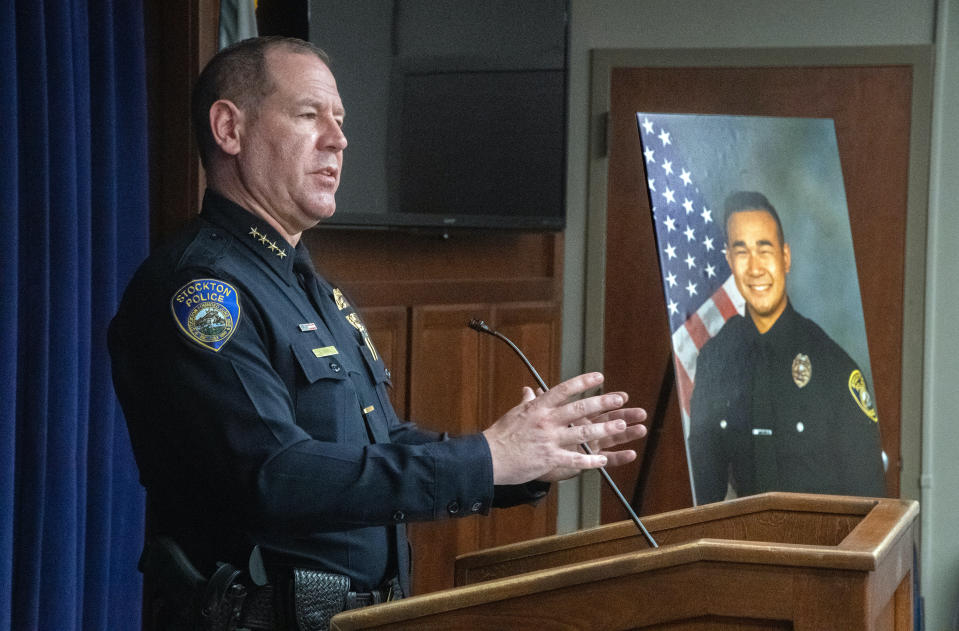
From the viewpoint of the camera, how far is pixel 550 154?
3318 millimetres

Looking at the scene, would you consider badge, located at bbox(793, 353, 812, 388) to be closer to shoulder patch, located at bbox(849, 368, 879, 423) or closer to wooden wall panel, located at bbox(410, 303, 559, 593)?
shoulder patch, located at bbox(849, 368, 879, 423)

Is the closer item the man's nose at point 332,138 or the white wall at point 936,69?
the man's nose at point 332,138

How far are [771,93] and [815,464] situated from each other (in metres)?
1.43

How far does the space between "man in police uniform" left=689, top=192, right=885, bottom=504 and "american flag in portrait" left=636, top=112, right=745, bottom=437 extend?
4cm

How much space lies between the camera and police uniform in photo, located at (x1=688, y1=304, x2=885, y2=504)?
271cm

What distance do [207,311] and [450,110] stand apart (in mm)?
→ 1825

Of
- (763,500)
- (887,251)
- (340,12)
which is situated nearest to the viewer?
(763,500)

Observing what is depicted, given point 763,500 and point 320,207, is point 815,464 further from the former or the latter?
point 320,207

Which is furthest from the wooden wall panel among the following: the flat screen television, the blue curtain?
the blue curtain

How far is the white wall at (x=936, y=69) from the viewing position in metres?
3.57

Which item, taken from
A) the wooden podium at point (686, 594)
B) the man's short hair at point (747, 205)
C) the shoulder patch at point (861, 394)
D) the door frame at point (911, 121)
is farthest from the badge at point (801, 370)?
the wooden podium at point (686, 594)

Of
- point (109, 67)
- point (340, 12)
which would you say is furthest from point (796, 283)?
point (109, 67)

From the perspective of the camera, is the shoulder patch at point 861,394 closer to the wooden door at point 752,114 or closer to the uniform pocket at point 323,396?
the wooden door at point 752,114

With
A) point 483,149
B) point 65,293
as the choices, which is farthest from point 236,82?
point 483,149
